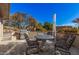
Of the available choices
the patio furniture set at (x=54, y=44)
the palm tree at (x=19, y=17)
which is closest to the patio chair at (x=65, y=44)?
the patio furniture set at (x=54, y=44)

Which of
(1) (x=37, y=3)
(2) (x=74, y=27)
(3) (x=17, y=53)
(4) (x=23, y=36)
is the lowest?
(3) (x=17, y=53)

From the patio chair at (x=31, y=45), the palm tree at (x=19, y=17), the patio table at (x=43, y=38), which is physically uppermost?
the palm tree at (x=19, y=17)

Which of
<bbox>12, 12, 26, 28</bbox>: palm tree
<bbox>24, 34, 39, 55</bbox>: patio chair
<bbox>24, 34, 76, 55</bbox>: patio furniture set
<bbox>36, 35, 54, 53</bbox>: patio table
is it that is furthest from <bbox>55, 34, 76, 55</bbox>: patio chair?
<bbox>12, 12, 26, 28</bbox>: palm tree

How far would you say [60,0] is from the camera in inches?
108

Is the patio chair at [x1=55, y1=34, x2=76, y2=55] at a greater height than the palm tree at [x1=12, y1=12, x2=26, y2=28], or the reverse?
the palm tree at [x1=12, y1=12, x2=26, y2=28]

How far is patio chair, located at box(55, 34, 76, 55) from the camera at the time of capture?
269 centimetres

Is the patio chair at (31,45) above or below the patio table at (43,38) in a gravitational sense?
below

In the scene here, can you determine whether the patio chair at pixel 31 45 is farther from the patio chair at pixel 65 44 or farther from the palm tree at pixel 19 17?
the patio chair at pixel 65 44

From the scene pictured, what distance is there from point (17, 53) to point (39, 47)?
492mm

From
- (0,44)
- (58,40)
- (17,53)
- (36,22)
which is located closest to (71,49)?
(58,40)

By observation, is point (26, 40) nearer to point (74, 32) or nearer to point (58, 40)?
point (58, 40)

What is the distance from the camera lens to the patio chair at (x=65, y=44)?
269 cm

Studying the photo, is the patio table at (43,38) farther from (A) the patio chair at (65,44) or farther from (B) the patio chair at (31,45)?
(A) the patio chair at (65,44)

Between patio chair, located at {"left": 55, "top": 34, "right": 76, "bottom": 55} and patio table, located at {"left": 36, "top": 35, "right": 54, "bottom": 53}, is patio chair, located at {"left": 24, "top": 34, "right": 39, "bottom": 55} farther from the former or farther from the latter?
patio chair, located at {"left": 55, "top": 34, "right": 76, "bottom": 55}
